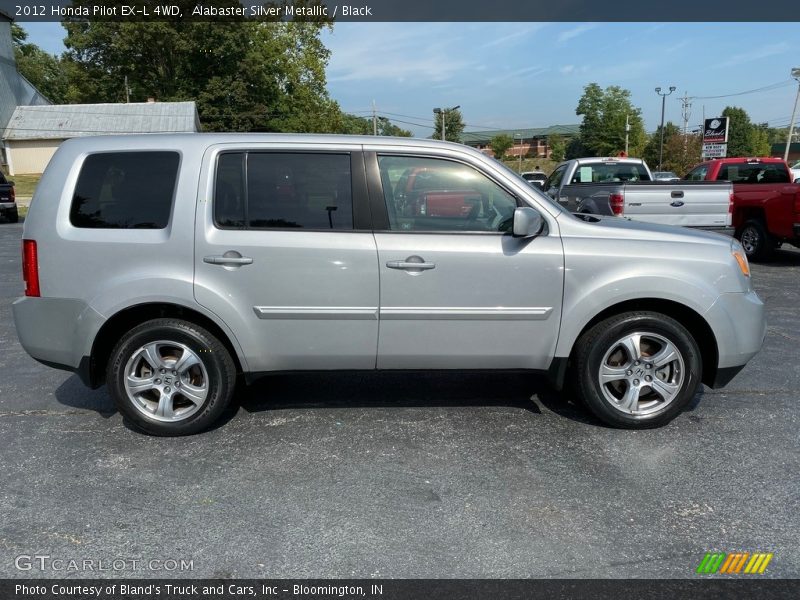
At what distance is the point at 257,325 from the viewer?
13.4 ft

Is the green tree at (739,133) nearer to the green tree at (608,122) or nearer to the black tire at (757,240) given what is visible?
the green tree at (608,122)

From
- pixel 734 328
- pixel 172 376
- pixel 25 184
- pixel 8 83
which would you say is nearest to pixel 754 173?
pixel 734 328

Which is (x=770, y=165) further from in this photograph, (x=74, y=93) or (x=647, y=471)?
(x=74, y=93)

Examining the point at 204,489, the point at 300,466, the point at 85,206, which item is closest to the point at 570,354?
the point at 300,466

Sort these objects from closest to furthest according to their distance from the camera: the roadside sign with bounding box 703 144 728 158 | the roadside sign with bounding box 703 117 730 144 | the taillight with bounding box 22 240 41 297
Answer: the taillight with bounding box 22 240 41 297 → the roadside sign with bounding box 703 144 728 158 → the roadside sign with bounding box 703 117 730 144

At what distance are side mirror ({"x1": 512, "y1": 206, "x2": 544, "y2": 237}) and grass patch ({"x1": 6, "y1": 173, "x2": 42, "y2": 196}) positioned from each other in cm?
3871

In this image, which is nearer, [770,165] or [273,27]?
[770,165]

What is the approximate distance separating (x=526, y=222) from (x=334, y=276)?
1213 millimetres

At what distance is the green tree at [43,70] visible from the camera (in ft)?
275

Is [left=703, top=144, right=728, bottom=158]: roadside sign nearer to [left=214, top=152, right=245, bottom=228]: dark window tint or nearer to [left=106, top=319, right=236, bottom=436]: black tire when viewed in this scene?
[left=214, top=152, right=245, bottom=228]: dark window tint

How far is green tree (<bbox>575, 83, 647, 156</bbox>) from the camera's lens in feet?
248

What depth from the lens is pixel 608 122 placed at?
258ft

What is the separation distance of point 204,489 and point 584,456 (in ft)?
7.22

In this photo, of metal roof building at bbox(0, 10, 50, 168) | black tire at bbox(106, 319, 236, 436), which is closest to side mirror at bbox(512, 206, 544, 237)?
black tire at bbox(106, 319, 236, 436)
